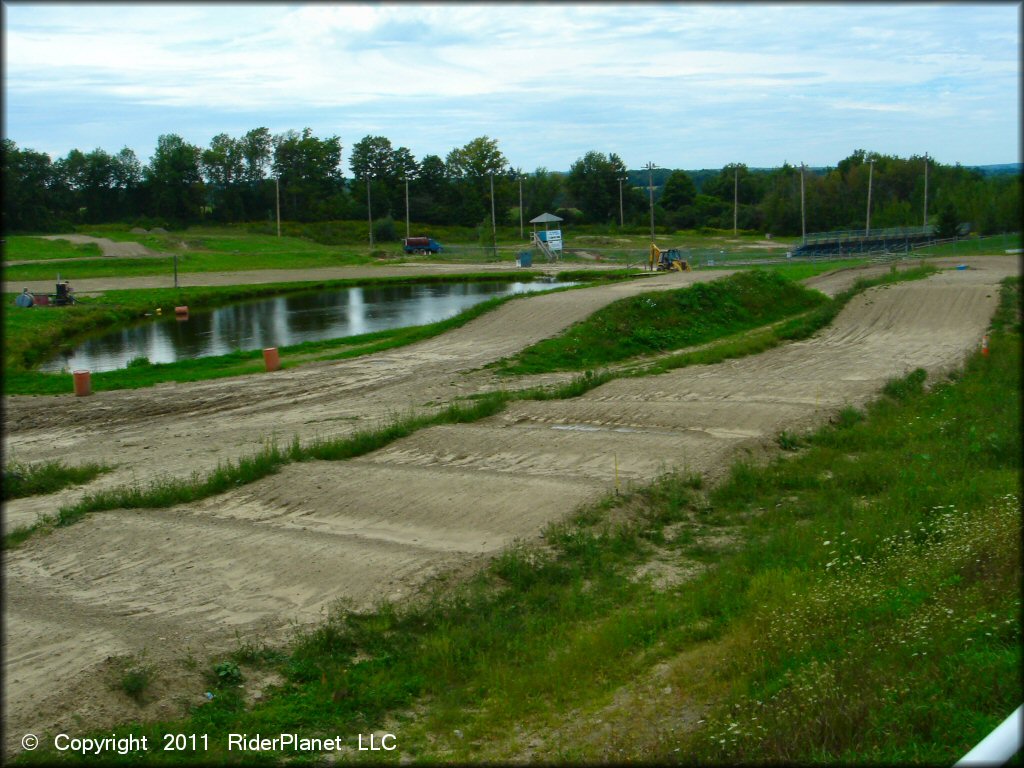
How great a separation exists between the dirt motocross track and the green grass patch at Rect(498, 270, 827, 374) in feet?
4.92

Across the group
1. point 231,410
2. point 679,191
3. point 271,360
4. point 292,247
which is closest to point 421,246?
point 292,247

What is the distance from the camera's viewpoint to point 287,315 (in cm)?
4009

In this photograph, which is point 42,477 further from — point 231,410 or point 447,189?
point 447,189

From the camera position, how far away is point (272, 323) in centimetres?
3709

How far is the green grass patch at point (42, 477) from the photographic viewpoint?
14.2 meters

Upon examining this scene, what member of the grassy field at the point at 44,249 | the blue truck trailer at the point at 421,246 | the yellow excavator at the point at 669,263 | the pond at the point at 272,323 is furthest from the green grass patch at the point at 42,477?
the blue truck trailer at the point at 421,246

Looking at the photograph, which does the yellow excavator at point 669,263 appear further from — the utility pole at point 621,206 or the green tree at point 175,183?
the green tree at point 175,183

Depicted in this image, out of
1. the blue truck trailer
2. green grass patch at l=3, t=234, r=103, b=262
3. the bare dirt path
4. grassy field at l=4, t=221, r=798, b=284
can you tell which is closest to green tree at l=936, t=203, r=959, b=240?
grassy field at l=4, t=221, r=798, b=284

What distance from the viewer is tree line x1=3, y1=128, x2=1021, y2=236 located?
84.9 m

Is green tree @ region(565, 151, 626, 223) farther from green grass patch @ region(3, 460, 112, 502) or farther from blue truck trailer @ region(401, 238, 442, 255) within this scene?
green grass patch @ region(3, 460, 112, 502)

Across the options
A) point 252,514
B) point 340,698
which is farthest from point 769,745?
point 252,514

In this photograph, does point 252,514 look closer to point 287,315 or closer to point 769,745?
point 769,745

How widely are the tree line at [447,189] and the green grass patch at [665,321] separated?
177 feet

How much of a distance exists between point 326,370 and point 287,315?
1668cm
